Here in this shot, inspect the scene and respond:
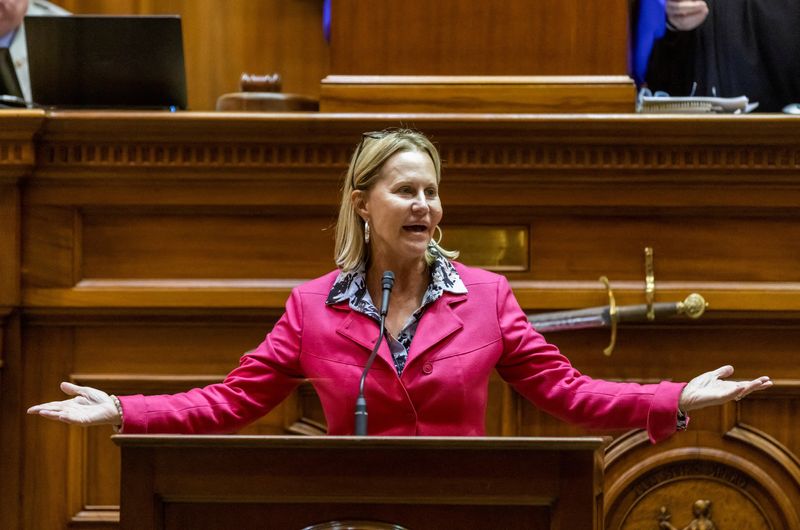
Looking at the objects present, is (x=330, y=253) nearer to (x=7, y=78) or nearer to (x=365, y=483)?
(x=7, y=78)

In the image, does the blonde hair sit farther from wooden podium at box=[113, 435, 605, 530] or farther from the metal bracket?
wooden podium at box=[113, 435, 605, 530]

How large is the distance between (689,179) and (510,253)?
0.51 meters

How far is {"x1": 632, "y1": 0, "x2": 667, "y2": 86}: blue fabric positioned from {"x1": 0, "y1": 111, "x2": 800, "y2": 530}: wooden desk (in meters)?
0.50

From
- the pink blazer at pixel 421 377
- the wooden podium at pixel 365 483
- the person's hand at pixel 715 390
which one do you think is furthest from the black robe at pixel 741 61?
the wooden podium at pixel 365 483

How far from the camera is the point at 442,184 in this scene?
9.95 ft

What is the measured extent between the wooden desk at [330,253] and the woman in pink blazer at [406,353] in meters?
0.58

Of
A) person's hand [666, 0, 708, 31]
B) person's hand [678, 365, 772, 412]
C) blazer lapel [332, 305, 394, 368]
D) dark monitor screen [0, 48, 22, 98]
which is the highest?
person's hand [666, 0, 708, 31]

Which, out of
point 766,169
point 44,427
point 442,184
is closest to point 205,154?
point 442,184

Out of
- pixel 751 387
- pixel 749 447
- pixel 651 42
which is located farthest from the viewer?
pixel 651 42

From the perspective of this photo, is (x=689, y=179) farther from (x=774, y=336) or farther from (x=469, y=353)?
(x=469, y=353)

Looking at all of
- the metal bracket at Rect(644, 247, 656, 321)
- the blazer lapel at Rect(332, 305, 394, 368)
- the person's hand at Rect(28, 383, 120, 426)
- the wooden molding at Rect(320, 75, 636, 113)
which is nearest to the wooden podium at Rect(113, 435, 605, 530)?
the person's hand at Rect(28, 383, 120, 426)

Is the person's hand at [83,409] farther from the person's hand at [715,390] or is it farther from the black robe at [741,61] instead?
the black robe at [741,61]

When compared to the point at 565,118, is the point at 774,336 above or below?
below

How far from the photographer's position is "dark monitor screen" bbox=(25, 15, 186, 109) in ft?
10.0
